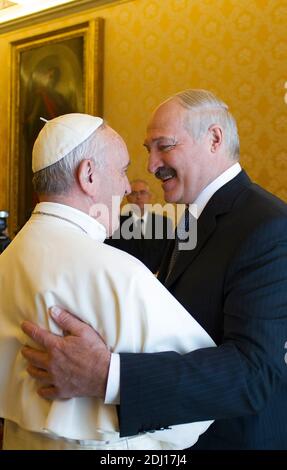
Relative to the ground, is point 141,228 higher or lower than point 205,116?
lower

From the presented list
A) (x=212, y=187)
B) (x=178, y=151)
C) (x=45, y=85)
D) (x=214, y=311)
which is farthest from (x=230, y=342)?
(x=45, y=85)

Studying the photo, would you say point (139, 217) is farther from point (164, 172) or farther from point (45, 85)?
point (164, 172)

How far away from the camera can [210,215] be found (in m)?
2.21

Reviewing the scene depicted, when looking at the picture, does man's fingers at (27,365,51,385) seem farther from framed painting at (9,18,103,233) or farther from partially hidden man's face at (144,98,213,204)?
framed painting at (9,18,103,233)

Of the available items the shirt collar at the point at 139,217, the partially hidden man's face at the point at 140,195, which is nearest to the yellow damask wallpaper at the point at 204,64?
the partially hidden man's face at the point at 140,195

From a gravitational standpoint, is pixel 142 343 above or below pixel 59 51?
below

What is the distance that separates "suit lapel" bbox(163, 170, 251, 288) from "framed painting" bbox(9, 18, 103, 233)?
5425 mm

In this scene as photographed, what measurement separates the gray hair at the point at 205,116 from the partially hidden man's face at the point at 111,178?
0.60 metres

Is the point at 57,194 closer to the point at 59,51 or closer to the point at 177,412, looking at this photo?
the point at 177,412

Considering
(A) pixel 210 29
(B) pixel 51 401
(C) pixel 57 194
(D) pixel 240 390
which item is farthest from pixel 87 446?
(A) pixel 210 29

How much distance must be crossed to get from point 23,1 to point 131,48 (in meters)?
1.95

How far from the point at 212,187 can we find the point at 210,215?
160 mm

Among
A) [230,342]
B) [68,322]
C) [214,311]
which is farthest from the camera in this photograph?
[214,311]

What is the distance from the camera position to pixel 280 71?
5926 mm
